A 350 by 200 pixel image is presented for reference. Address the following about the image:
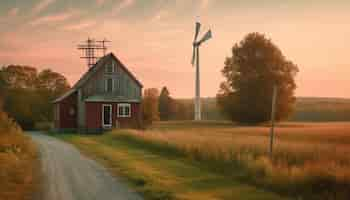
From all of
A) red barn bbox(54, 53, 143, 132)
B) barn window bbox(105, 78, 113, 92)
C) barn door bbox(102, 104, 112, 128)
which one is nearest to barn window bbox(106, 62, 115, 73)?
red barn bbox(54, 53, 143, 132)

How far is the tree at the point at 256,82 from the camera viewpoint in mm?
62500

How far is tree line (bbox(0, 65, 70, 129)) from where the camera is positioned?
6488 cm

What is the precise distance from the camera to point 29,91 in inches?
2731

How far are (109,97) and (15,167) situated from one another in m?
34.1

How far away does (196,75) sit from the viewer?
6088 cm

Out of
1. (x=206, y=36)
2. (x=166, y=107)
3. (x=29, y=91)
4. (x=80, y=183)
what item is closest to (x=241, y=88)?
(x=206, y=36)

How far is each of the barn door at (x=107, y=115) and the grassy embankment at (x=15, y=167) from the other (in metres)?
24.7

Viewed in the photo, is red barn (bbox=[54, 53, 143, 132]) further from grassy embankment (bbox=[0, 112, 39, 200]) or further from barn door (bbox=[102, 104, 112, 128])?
grassy embankment (bbox=[0, 112, 39, 200])

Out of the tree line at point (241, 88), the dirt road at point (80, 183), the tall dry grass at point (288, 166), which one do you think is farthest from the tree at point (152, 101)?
the dirt road at point (80, 183)

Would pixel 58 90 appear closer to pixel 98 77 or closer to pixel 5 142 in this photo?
pixel 98 77

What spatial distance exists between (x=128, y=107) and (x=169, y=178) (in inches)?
1453

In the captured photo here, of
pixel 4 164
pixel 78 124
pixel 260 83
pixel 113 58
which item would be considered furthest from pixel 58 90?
pixel 4 164

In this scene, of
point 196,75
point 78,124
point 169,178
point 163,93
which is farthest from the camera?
point 163,93

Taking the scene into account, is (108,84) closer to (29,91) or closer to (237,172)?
(29,91)
